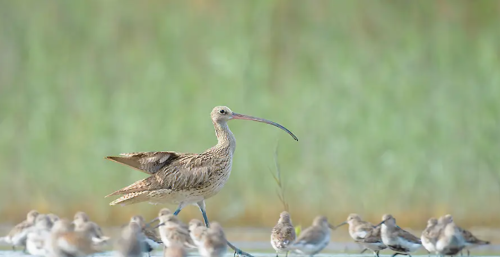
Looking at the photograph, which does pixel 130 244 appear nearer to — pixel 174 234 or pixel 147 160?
pixel 174 234

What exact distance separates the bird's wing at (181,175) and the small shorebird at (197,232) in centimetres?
71

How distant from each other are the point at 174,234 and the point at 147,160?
1205 millimetres

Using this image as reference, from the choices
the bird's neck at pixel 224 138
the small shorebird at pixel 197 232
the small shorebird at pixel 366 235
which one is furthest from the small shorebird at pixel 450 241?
the bird's neck at pixel 224 138

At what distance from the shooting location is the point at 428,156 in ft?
37.7

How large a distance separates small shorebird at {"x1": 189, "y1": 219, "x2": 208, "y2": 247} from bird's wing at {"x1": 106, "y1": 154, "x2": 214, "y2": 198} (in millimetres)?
712

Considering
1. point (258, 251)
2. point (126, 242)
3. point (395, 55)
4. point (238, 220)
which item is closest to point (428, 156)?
point (395, 55)

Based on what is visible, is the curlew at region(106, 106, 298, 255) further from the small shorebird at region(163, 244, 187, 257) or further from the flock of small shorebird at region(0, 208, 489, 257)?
the small shorebird at region(163, 244, 187, 257)

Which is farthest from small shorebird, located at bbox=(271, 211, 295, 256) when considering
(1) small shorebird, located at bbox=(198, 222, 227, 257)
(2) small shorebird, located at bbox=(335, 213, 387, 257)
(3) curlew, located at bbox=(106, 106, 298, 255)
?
(3) curlew, located at bbox=(106, 106, 298, 255)

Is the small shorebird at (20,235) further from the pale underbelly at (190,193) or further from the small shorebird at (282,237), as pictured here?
the small shorebird at (282,237)

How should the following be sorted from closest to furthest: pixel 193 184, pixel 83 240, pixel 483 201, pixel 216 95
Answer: pixel 83 240 → pixel 193 184 → pixel 483 201 → pixel 216 95

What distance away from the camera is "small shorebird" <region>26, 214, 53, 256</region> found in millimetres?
7914

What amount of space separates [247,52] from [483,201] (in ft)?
11.0

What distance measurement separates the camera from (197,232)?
748cm

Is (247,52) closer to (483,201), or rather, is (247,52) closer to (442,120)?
(442,120)
